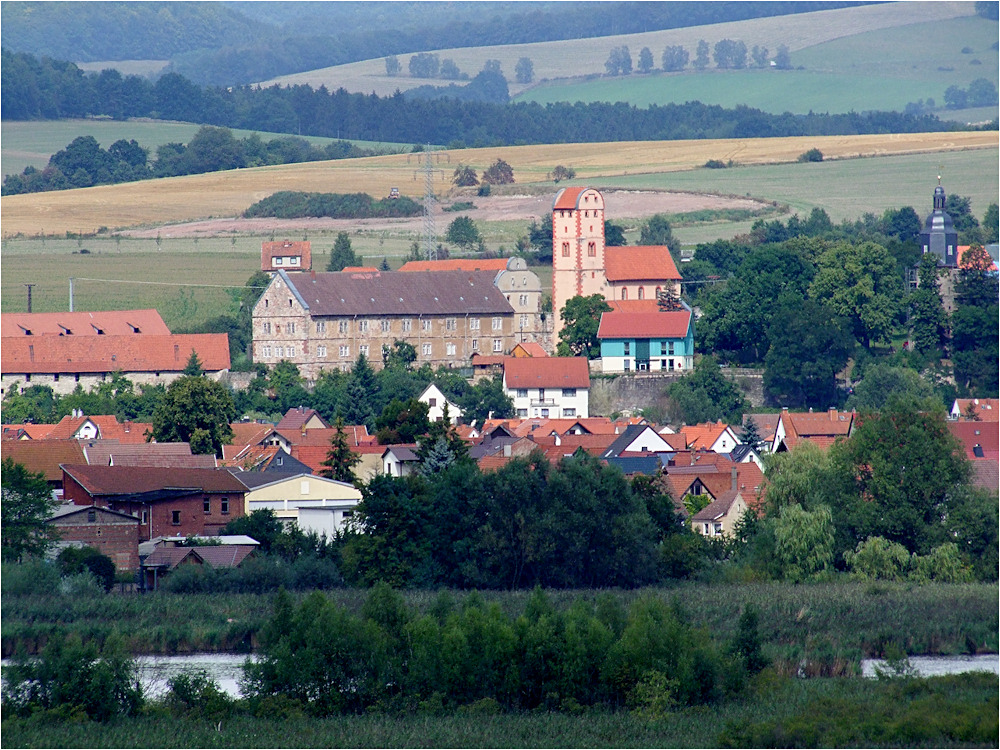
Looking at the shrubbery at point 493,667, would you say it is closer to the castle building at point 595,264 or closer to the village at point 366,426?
the village at point 366,426

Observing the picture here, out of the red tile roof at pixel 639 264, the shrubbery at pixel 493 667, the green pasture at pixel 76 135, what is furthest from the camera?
the green pasture at pixel 76 135

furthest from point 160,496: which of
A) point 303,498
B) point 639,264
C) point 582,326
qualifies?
point 639,264

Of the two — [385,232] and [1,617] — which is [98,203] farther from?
[1,617]

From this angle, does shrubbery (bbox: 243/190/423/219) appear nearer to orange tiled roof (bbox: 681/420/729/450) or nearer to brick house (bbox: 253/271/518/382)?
brick house (bbox: 253/271/518/382)

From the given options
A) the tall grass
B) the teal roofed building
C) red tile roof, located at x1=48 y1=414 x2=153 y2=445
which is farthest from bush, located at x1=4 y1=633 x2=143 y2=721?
the teal roofed building

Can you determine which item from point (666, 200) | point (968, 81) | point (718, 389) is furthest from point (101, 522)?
point (968, 81)

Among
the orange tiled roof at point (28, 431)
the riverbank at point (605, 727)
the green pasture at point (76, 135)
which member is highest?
the green pasture at point (76, 135)

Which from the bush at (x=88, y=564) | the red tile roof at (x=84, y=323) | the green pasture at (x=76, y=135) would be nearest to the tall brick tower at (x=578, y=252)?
the red tile roof at (x=84, y=323)
